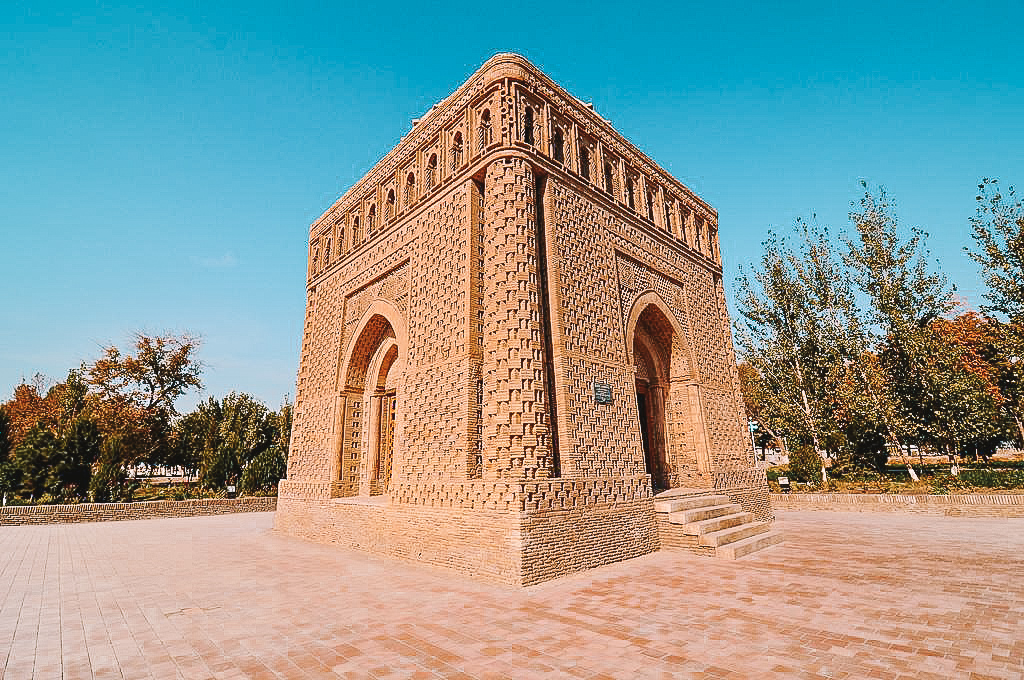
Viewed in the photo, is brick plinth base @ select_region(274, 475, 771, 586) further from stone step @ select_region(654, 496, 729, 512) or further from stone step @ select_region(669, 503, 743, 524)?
stone step @ select_region(669, 503, 743, 524)

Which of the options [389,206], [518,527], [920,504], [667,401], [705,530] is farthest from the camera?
[920,504]

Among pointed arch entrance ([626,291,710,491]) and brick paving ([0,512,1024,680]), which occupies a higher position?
pointed arch entrance ([626,291,710,491])

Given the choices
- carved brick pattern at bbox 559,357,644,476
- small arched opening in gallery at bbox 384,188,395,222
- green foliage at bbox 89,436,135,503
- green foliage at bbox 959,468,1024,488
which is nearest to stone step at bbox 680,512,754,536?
carved brick pattern at bbox 559,357,644,476

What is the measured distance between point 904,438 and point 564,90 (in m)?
17.7

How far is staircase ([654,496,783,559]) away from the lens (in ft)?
25.4

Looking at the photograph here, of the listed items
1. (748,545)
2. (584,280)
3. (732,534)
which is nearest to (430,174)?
(584,280)

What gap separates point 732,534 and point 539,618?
191 inches

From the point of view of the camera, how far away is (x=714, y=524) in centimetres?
837

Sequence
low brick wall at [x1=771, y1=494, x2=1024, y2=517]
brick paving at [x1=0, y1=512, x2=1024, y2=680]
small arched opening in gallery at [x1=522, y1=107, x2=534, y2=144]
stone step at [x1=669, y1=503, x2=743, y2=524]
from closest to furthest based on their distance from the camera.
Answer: brick paving at [x1=0, y1=512, x2=1024, y2=680], stone step at [x1=669, y1=503, x2=743, y2=524], small arched opening in gallery at [x1=522, y1=107, x2=534, y2=144], low brick wall at [x1=771, y1=494, x2=1024, y2=517]

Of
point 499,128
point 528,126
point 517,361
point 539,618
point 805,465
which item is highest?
point 528,126

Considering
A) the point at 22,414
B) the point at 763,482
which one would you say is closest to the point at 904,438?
the point at 763,482

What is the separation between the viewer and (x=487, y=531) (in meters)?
6.57

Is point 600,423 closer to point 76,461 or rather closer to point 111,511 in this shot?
point 111,511

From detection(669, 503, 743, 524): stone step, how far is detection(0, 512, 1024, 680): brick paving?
0.56 m
